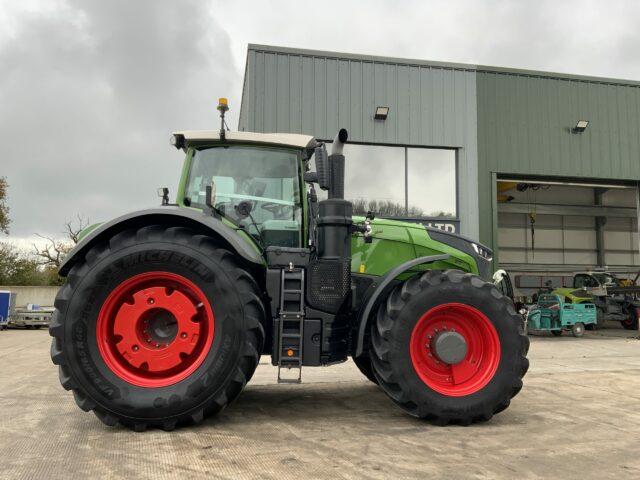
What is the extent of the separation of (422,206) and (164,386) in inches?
406

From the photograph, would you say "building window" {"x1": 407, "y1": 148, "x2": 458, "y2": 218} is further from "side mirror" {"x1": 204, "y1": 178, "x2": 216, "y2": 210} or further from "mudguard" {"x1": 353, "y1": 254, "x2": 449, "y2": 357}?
"side mirror" {"x1": 204, "y1": 178, "x2": 216, "y2": 210}

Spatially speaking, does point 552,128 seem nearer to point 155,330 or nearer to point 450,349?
point 450,349

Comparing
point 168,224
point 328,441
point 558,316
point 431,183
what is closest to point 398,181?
point 431,183

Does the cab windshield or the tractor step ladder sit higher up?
the cab windshield

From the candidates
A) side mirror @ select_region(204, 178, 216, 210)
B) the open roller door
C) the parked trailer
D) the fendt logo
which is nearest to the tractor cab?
side mirror @ select_region(204, 178, 216, 210)

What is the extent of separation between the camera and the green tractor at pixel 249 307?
3516 mm

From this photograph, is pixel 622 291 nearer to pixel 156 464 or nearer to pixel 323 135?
pixel 323 135

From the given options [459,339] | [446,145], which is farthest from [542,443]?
[446,145]

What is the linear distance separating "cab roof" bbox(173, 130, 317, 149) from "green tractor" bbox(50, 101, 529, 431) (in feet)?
0.03

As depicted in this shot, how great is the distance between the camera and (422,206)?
42.4ft

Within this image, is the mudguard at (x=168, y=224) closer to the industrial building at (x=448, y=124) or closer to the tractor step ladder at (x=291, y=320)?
the tractor step ladder at (x=291, y=320)

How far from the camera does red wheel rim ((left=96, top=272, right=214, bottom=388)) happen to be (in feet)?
11.8

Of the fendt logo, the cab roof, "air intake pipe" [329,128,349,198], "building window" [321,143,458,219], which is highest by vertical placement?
"building window" [321,143,458,219]

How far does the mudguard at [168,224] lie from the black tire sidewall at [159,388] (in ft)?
0.63
